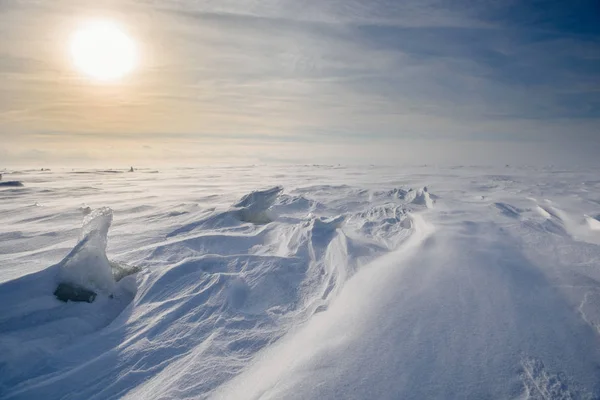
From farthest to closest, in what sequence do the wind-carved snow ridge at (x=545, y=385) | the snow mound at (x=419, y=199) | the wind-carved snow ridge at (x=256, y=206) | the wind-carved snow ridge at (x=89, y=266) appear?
the snow mound at (x=419, y=199) < the wind-carved snow ridge at (x=256, y=206) < the wind-carved snow ridge at (x=89, y=266) < the wind-carved snow ridge at (x=545, y=385)

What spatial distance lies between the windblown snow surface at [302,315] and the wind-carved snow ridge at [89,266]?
1 centimetres

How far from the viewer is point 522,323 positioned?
2799 mm

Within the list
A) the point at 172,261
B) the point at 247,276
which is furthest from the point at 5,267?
the point at 247,276

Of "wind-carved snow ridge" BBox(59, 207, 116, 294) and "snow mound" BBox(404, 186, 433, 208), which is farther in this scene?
Result: "snow mound" BBox(404, 186, 433, 208)

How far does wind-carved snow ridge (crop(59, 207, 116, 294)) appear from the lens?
356cm

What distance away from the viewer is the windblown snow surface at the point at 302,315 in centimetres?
233

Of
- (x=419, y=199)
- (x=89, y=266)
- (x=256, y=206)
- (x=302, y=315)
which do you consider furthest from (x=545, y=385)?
(x=419, y=199)

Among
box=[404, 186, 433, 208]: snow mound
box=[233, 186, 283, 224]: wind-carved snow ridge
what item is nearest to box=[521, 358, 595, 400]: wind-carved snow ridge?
box=[233, 186, 283, 224]: wind-carved snow ridge

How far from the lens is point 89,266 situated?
142 inches

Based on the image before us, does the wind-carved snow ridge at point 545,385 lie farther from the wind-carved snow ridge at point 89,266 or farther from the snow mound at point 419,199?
the snow mound at point 419,199

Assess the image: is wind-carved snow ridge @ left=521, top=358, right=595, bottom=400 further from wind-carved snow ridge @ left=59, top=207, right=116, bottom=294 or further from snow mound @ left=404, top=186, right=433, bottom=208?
snow mound @ left=404, top=186, right=433, bottom=208

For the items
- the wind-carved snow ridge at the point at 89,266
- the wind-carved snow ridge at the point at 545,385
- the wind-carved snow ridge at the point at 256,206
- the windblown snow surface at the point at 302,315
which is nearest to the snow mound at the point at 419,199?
the windblown snow surface at the point at 302,315

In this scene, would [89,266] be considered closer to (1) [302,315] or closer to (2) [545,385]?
(1) [302,315]

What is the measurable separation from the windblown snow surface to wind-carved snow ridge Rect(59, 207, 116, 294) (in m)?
0.01
